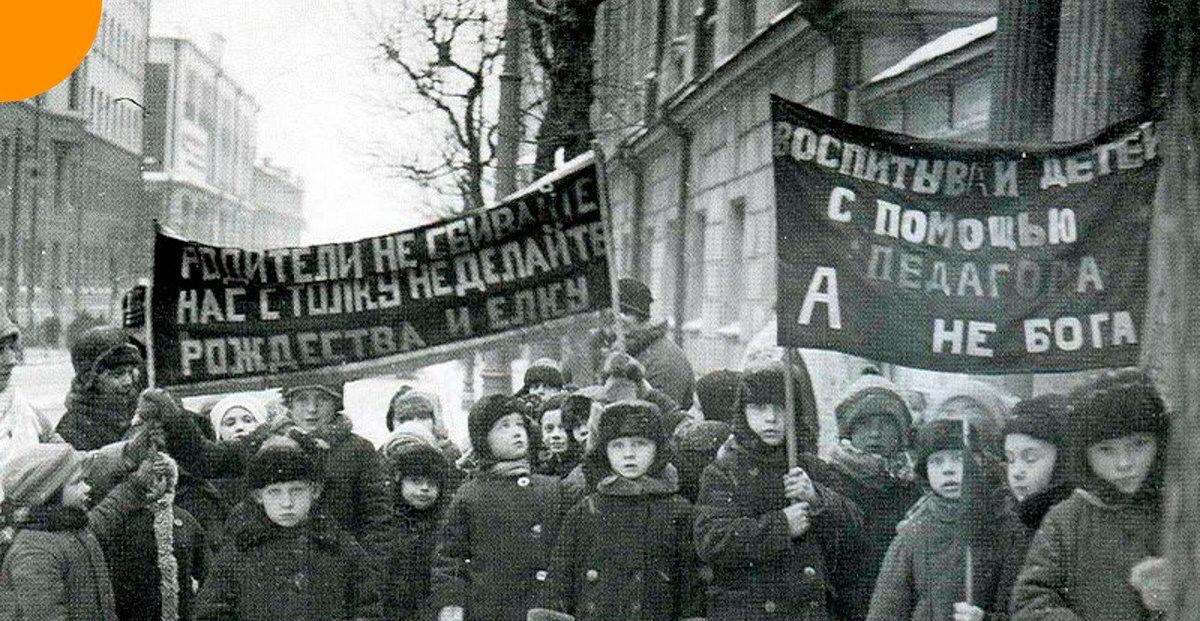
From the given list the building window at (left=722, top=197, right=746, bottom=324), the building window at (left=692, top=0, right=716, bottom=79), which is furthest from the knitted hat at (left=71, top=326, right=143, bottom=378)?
the building window at (left=692, top=0, right=716, bottom=79)

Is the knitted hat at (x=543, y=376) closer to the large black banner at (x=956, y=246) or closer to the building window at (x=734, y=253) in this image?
the large black banner at (x=956, y=246)

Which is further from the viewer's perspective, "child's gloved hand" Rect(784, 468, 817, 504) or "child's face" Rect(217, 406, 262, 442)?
"child's face" Rect(217, 406, 262, 442)

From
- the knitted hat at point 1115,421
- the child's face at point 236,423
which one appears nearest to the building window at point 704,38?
the child's face at point 236,423

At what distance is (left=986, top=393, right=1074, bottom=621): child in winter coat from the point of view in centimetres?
548

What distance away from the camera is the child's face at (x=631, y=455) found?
6.21 m

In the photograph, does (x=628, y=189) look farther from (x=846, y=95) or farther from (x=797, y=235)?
(x=797, y=235)

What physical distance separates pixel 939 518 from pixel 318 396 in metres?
3.00

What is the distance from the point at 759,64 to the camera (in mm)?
16797

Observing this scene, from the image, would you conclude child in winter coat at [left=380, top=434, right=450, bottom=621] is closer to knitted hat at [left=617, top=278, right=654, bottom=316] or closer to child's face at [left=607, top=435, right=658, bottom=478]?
child's face at [left=607, top=435, right=658, bottom=478]

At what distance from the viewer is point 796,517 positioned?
5.96 meters

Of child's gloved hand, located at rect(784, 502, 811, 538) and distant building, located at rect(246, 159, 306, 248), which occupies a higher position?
distant building, located at rect(246, 159, 306, 248)

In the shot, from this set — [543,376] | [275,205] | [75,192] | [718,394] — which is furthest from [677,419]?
[275,205]

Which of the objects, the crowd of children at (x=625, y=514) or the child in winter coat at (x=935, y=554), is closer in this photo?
the crowd of children at (x=625, y=514)

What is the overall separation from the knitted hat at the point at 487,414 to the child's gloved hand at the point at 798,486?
4.09 ft
